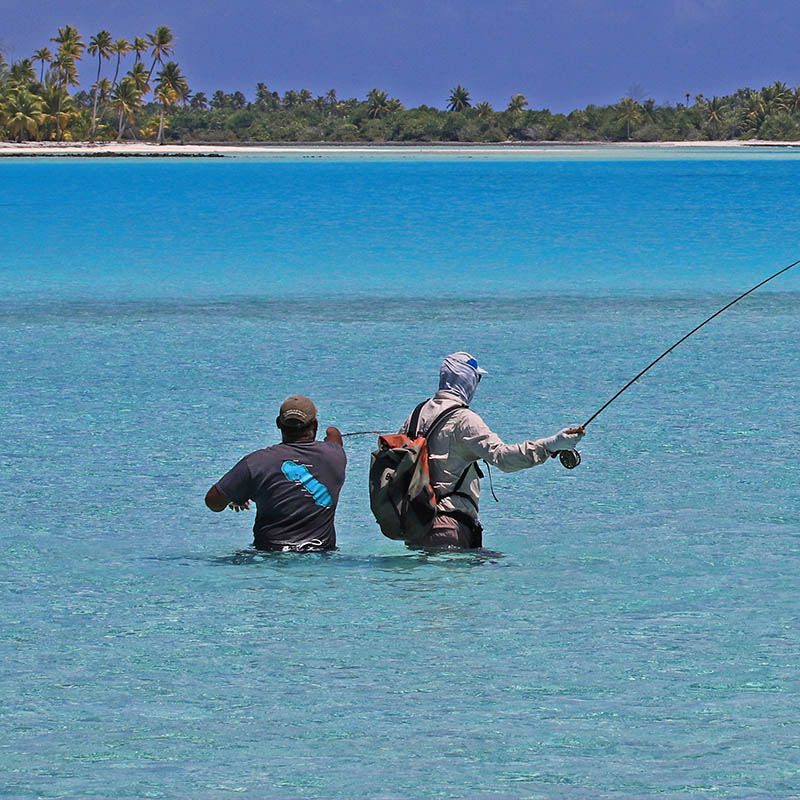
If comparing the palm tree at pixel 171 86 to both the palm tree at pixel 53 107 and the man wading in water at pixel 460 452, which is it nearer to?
the palm tree at pixel 53 107

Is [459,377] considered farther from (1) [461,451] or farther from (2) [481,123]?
(2) [481,123]

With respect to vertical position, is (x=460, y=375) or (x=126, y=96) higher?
(x=126, y=96)

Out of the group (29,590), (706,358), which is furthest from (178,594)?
(706,358)

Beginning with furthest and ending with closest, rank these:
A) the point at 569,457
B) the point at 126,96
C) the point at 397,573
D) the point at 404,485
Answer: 1. the point at 126,96
2. the point at 397,573
3. the point at 404,485
4. the point at 569,457

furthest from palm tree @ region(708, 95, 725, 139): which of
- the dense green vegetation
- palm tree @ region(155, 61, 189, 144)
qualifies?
palm tree @ region(155, 61, 189, 144)

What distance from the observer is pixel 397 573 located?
313 inches

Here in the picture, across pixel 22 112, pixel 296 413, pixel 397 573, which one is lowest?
pixel 397 573

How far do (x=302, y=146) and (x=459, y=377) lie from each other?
586 ft

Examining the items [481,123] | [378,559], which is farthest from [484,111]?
[378,559]

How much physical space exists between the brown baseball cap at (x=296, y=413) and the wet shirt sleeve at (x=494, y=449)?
0.73 meters

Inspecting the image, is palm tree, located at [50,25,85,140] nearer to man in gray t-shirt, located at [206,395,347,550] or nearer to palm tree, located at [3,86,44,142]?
palm tree, located at [3,86,44,142]

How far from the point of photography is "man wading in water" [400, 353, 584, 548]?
6.88 m

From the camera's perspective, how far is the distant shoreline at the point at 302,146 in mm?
137625

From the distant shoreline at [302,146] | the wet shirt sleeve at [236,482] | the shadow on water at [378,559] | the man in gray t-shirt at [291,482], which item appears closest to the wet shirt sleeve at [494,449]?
the man in gray t-shirt at [291,482]
